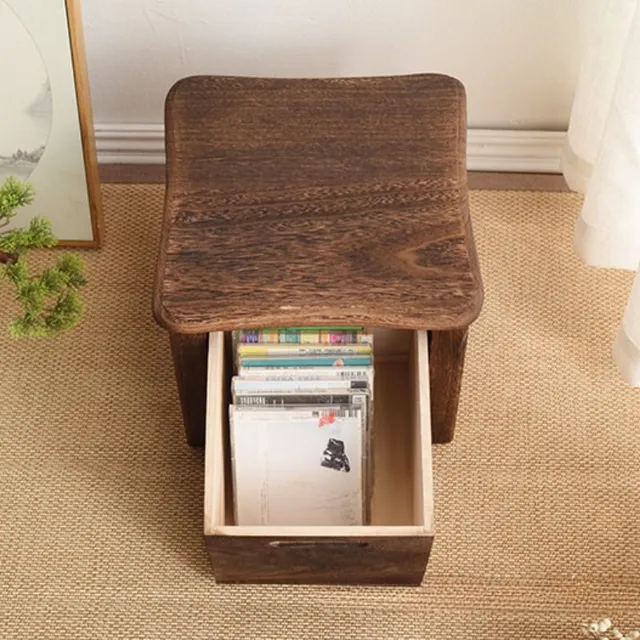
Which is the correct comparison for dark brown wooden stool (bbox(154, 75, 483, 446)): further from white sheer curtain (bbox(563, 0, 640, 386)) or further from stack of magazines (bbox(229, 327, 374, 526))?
white sheer curtain (bbox(563, 0, 640, 386))

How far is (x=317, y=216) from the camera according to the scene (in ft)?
3.89

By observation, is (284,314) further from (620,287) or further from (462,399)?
(620,287)

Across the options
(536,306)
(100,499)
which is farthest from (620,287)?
(100,499)

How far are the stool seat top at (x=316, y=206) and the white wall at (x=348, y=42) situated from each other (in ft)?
0.52

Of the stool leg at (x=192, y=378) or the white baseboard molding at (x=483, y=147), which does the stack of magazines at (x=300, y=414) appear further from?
the white baseboard molding at (x=483, y=147)

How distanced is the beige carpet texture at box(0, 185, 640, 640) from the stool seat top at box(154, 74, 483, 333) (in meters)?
0.31

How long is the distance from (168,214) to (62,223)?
368 mm

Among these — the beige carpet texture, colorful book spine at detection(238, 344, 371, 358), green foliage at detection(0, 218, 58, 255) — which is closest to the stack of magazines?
colorful book spine at detection(238, 344, 371, 358)

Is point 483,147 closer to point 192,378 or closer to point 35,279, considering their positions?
point 192,378

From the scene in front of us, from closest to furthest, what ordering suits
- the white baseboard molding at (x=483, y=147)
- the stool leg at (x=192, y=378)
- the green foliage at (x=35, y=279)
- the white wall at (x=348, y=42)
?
the green foliage at (x=35, y=279)
the stool leg at (x=192, y=378)
the white wall at (x=348, y=42)
the white baseboard molding at (x=483, y=147)

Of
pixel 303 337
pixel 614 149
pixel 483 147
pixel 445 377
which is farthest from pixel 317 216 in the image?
pixel 483 147

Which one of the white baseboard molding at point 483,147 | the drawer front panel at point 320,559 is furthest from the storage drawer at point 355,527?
the white baseboard molding at point 483,147

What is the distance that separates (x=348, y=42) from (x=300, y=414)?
1.78 ft

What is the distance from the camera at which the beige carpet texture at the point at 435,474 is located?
1.26m
